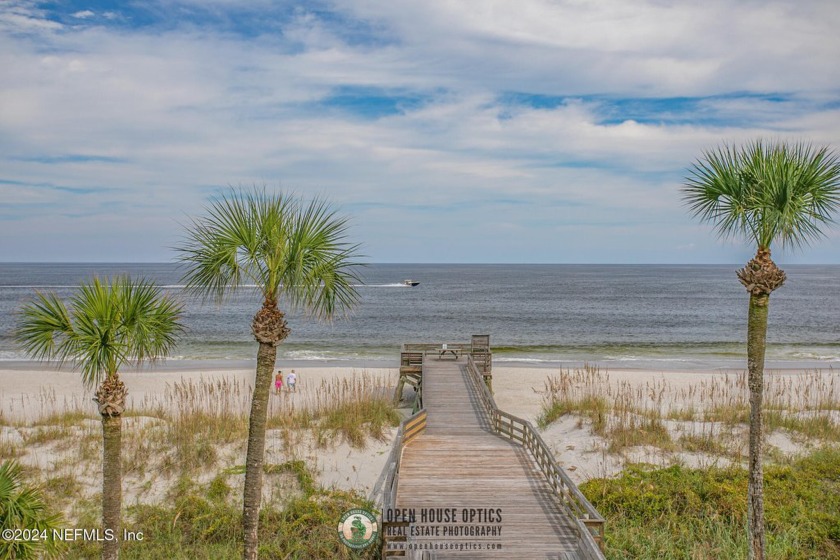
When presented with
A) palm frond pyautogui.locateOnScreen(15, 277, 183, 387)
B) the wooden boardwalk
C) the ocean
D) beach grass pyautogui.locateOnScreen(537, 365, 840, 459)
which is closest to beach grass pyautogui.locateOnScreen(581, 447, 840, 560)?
the wooden boardwalk

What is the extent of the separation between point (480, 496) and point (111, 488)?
23.5 feet

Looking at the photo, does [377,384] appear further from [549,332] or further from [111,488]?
[549,332]

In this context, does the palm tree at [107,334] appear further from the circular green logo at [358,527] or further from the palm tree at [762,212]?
the palm tree at [762,212]

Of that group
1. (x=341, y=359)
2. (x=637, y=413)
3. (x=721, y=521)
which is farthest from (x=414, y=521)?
(x=341, y=359)

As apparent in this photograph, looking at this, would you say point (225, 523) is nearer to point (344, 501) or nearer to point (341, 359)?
point (344, 501)

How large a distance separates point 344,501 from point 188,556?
4.01 meters

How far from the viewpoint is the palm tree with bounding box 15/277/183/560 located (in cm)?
975

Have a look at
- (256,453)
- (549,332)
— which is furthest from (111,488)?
(549,332)

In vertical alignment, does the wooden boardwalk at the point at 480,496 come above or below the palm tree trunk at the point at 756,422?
below

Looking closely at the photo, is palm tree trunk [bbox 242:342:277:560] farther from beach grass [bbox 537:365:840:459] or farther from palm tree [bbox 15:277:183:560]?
beach grass [bbox 537:365:840:459]

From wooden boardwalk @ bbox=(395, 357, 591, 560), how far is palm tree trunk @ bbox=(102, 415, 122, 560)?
503 centimetres

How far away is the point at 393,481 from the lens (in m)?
12.2

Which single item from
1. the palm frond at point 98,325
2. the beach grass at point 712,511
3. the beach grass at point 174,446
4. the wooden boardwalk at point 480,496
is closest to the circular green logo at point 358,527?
the wooden boardwalk at point 480,496

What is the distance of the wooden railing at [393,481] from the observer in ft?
34.4
